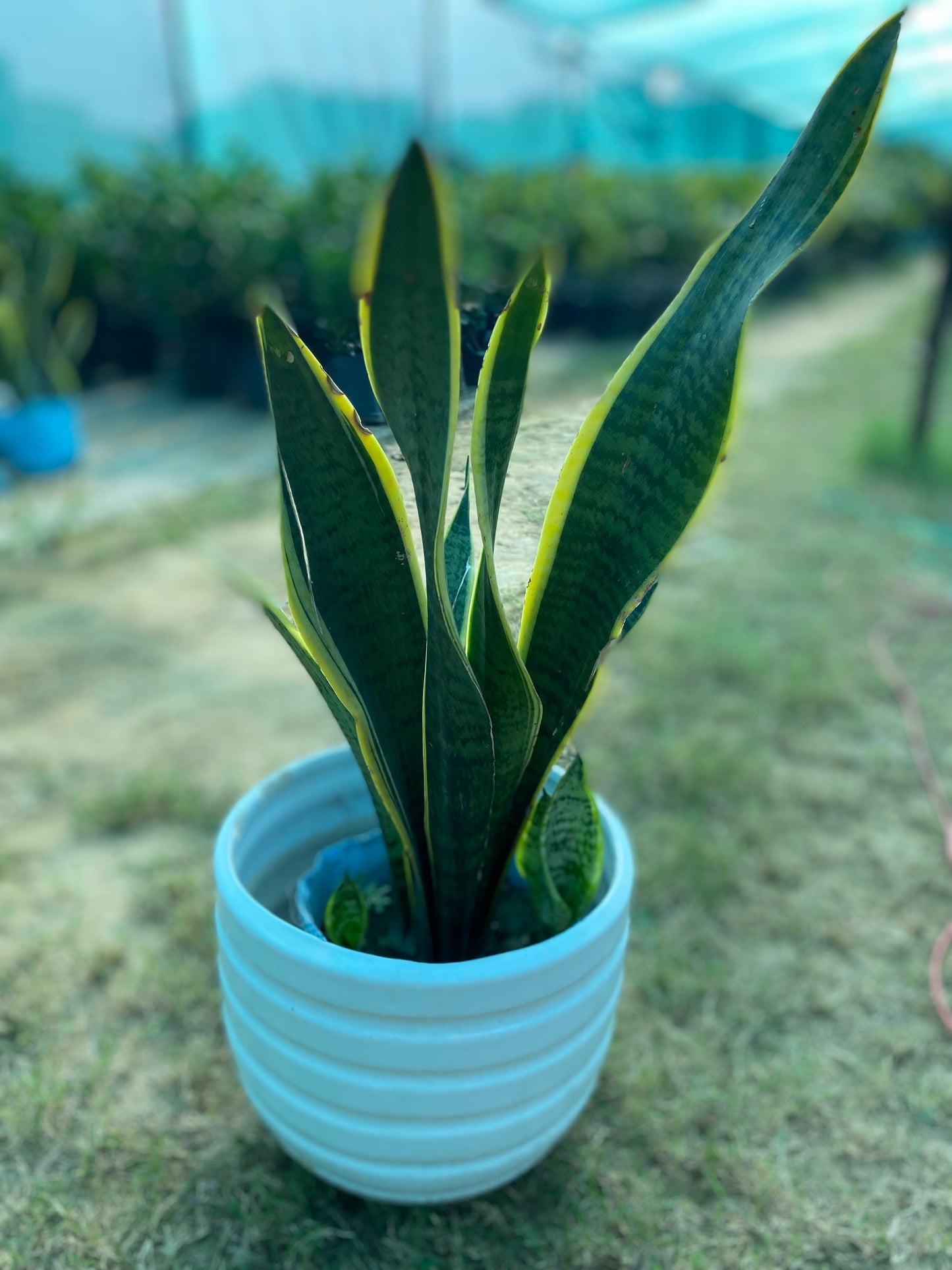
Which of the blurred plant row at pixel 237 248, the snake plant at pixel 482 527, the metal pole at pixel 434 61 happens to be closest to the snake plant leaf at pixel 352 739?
the snake plant at pixel 482 527

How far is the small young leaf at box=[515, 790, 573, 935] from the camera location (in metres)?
0.86

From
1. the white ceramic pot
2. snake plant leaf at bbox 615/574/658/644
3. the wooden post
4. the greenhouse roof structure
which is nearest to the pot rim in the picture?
the white ceramic pot

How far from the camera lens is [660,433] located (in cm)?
72

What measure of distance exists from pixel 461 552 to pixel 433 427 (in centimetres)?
26

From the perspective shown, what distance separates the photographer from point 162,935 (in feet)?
4.34

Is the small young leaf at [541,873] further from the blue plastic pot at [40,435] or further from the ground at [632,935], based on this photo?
the blue plastic pot at [40,435]

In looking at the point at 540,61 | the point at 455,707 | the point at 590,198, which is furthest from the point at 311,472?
the point at 540,61

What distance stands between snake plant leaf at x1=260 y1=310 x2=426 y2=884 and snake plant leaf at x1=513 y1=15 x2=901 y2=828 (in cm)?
11

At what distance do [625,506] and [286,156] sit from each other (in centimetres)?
745

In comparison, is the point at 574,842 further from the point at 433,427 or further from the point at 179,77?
the point at 179,77

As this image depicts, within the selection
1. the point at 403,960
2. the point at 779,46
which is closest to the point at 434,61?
the point at 779,46

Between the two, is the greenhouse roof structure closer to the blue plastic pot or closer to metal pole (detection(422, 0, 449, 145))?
A: the blue plastic pot

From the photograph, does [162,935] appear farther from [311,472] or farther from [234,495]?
[234,495]

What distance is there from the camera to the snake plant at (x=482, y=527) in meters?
0.61
